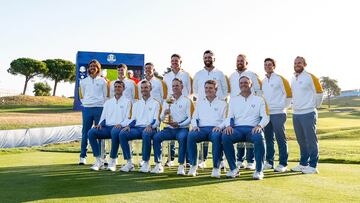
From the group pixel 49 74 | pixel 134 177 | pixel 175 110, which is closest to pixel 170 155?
pixel 175 110

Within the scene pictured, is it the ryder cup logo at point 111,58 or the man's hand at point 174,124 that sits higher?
the ryder cup logo at point 111,58

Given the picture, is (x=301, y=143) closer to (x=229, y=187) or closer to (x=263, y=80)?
(x=263, y=80)

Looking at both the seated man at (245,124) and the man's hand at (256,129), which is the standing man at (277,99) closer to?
the seated man at (245,124)

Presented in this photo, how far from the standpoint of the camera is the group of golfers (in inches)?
264

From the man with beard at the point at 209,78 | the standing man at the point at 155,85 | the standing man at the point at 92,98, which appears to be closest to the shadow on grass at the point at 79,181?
the standing man at the point at 92,98

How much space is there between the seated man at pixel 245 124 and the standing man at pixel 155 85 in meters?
1.79

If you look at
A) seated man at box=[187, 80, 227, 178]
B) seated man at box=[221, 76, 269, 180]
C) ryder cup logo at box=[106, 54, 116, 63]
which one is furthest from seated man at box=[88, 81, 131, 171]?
ryder cup logo at box=[106, 54, 116, 63]

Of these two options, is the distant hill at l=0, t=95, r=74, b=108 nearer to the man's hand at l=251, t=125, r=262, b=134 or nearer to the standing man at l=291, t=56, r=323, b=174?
the standing man at l=291, t=56, r=323, b=174

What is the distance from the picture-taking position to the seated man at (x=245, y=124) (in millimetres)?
6410

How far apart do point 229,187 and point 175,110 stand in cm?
218

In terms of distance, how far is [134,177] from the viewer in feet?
21.3

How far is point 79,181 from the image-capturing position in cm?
595

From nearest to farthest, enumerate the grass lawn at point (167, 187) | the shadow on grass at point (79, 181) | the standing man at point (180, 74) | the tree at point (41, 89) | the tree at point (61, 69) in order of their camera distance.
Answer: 1. the grass lawn at point (167, 187)
2. the shadow on grass at point (79, 181)
3. the standing man at point (180, 74)
4. the tree at point (41, 89)
5. the tree at point (61, 69)

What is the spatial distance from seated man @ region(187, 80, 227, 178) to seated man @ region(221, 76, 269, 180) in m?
0.18
